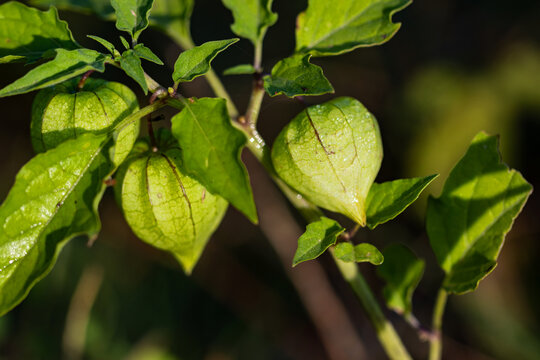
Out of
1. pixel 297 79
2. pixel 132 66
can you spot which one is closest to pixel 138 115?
pixel 132 66

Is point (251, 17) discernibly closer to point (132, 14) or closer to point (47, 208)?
point (132, 14)

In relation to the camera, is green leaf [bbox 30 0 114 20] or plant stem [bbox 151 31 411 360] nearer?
plant stem [bbox 151 31 411 360]

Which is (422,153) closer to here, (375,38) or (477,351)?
(477,351)

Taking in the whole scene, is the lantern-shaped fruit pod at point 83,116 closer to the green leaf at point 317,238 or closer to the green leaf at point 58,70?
the green leaf at point 58,70

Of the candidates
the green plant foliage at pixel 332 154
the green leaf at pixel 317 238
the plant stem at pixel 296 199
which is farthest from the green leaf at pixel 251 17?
the green leaf at pixel 317 238

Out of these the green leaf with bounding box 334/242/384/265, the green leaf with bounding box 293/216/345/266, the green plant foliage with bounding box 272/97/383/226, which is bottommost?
the green leaf with bounding box 334/242/384/265

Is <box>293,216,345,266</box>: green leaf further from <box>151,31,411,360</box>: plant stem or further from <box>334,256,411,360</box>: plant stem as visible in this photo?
<box>334,256,411,360</box>: plant stem

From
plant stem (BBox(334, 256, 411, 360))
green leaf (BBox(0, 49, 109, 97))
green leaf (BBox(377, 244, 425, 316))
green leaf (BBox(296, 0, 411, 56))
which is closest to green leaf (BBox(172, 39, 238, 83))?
green leaf (BBox(0, 49, 109, 97))
